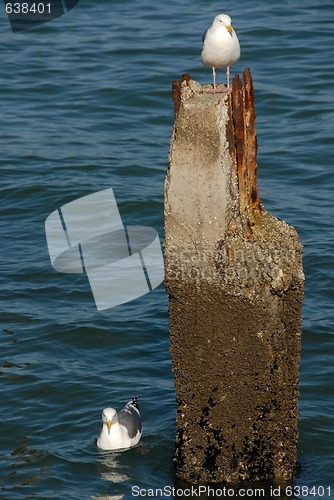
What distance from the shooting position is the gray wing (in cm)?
906

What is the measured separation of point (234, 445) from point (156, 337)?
3545 mm

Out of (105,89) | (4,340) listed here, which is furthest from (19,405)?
(105,89)

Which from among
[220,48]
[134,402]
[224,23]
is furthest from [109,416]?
[224,23]

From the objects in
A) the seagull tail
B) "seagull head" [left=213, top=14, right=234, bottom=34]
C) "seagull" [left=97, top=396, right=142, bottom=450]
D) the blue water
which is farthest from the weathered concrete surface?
the seagull tail

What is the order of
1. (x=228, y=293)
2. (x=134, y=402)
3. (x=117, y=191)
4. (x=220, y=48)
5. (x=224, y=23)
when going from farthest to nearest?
(x=117, y=191) → (x=134, y=402) → (x=224, y=23) → (x=220, y=48) → (x=228, y=293)

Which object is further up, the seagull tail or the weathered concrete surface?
the weathered concrete surface

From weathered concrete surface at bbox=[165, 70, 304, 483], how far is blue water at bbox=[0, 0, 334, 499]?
0.83 meters

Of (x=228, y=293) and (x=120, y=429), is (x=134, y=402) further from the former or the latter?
(x=228, y=293)

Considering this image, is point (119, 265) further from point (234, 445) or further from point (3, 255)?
point (234, 445)

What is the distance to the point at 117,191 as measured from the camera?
15.2m

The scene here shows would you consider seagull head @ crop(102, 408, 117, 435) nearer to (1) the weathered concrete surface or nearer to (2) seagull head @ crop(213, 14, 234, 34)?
(1) the weathered concrete surface

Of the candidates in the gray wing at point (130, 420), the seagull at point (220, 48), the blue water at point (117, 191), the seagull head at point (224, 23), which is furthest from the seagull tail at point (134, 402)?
the seagull head at point (224, 23)

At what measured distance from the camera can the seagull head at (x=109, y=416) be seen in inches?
354

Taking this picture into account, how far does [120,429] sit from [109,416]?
23 centimetres
